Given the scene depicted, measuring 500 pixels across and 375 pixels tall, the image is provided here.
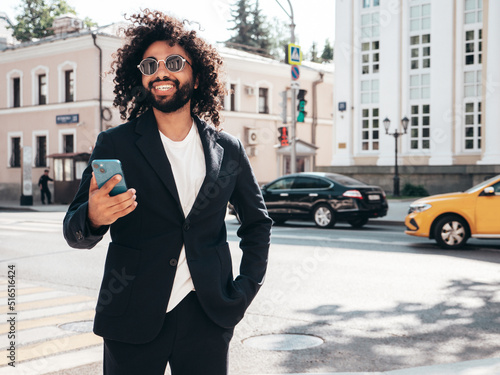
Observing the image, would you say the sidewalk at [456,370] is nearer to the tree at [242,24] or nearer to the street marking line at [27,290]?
the street marking line at [27,290]

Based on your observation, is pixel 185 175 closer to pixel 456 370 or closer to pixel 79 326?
pixel 456 370

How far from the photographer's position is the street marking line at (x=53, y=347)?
15.9ft

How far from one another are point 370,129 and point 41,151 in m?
17.4

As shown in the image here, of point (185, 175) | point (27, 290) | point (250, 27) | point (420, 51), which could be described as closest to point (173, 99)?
point (185, 175)

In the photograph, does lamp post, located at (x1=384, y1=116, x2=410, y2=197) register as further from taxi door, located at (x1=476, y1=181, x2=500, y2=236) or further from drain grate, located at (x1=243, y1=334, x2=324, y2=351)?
drain grate, located at (x1=243, y1=334, x2=324, y2=351)

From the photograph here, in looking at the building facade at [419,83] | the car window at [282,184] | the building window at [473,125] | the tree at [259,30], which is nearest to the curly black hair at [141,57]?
the car window at [282,184]

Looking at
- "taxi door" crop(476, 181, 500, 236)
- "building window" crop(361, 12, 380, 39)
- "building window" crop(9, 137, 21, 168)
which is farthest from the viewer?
"building window" crop(9, 137, 21, 168)

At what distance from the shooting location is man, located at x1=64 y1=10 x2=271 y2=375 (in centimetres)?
214

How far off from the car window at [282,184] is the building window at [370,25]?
49.6 ft

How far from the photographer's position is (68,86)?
32.9 meters

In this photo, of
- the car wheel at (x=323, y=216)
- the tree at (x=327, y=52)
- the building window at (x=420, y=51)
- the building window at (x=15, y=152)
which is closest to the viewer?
the car wheel at (x=323, y=216)

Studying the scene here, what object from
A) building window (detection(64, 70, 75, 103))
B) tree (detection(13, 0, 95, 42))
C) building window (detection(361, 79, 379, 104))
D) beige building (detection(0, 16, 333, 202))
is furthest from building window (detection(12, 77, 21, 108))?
building window (detection(361, 79, 379, 104))

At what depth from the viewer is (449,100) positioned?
27438 millimetres

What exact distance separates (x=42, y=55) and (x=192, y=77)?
33468 millimetres
